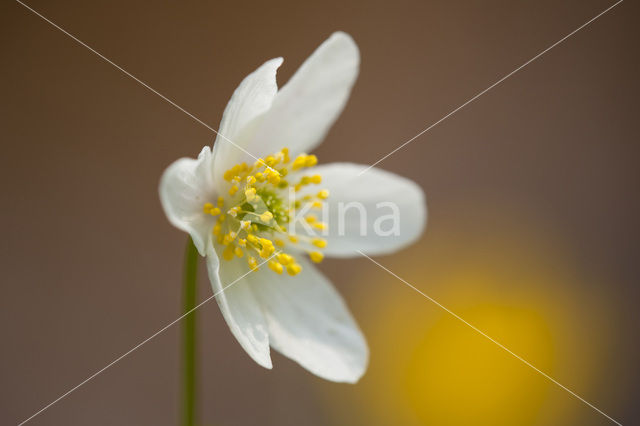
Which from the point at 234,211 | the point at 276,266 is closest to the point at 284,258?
the point at 276,266

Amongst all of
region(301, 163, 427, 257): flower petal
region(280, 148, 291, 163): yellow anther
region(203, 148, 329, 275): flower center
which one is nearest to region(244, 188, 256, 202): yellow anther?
region(203, 148, 329, 275): flower center

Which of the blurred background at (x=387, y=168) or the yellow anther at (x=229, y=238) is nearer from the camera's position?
the yellow anther at (x=229, y=238)

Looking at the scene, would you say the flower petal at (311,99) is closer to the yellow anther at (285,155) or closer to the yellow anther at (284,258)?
the yellow anther at (285,155)

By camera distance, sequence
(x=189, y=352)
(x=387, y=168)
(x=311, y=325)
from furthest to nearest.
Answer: (x=387, y=168), (x=311, y=325), (x=189, y=352)

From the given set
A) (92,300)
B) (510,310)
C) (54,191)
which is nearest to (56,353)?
(92,300)

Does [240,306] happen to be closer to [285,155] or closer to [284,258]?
[284,258]

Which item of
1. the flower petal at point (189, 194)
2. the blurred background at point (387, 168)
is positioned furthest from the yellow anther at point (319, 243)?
the blurred background at point (387, 168)

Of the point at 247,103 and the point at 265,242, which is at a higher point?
the point at 247,103
